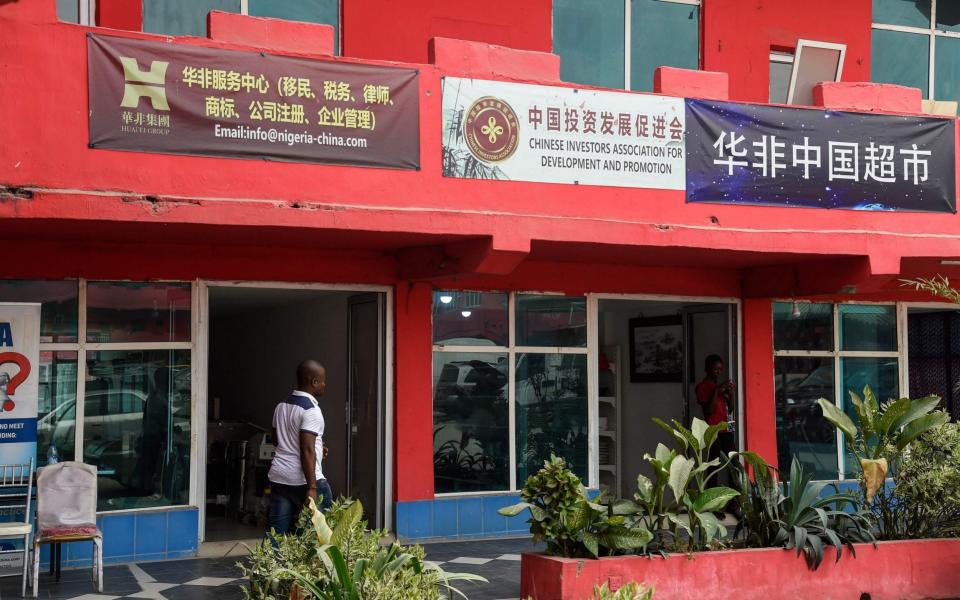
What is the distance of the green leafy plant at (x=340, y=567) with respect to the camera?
5.59 m

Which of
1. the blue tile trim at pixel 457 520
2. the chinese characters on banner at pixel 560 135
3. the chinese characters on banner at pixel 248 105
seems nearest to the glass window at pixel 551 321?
the blue tile trim at pixel 457 520

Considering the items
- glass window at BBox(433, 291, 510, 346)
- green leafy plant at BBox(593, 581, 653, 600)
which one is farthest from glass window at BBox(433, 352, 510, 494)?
green leafy plant at BBox(593, 581, 653, 600)

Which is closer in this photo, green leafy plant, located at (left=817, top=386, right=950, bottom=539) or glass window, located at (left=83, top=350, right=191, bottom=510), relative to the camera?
green leafy plant, located at (left=817, top=386, right=950, bottom=539)

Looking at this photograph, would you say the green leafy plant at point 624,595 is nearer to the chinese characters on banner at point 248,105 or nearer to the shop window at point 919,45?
the chinese characters on banner at point 248,105

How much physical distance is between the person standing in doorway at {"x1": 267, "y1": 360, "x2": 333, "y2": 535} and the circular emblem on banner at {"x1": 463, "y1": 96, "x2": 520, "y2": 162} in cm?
284

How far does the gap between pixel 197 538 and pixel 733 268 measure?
244 inches

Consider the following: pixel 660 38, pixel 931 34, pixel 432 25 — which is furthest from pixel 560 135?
pixel 931 34

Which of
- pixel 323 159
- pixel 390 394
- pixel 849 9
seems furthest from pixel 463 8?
pixel 849 9

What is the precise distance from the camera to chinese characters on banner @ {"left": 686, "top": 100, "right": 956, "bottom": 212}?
34.5 feet

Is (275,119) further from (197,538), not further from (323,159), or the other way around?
(197,538)

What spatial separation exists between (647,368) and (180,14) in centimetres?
696

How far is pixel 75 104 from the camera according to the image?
27.1ft

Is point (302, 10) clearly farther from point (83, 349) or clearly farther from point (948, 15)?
point (948, 15)

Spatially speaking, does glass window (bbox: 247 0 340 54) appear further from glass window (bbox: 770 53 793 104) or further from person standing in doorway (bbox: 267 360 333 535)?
glass window (bbox: 770 53 793 104)
